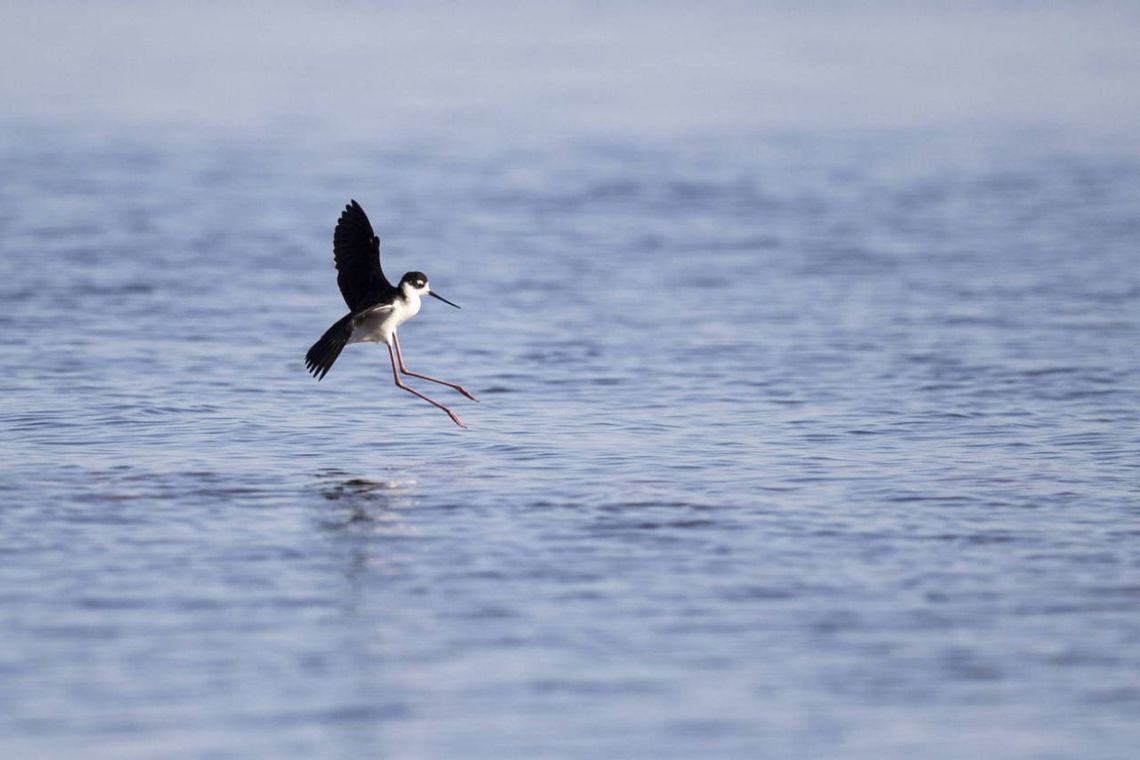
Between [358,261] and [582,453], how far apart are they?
178cm

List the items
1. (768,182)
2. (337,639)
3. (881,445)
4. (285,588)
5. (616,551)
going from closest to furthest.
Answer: (337,639) < (285,588) < (616,551) < (881,445) < (768,182)

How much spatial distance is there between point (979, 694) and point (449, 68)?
3408cm

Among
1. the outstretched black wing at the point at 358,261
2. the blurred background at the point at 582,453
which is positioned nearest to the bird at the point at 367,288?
the outstretched black wing at the point at 358,261

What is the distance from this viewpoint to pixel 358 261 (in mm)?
10898

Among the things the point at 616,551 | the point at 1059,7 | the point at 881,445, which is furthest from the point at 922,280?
the point at 1059,7

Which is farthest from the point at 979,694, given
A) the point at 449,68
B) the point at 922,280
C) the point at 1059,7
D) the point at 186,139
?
the point at 1059,7

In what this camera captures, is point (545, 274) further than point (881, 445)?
Yes

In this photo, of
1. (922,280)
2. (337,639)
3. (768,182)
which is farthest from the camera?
(768,182)

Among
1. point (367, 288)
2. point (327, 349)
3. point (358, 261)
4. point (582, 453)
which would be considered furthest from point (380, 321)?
point (582, 453)

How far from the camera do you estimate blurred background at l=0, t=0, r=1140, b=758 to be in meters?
6.25

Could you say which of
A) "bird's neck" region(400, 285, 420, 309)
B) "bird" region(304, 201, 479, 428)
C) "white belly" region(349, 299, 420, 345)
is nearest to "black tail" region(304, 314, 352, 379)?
"bird" region(304, 201, 479, 428)

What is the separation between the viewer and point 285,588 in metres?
7.48

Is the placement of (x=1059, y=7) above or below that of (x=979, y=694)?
above

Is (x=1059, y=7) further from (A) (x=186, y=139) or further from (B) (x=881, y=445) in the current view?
(B) (x=881, y=445)
